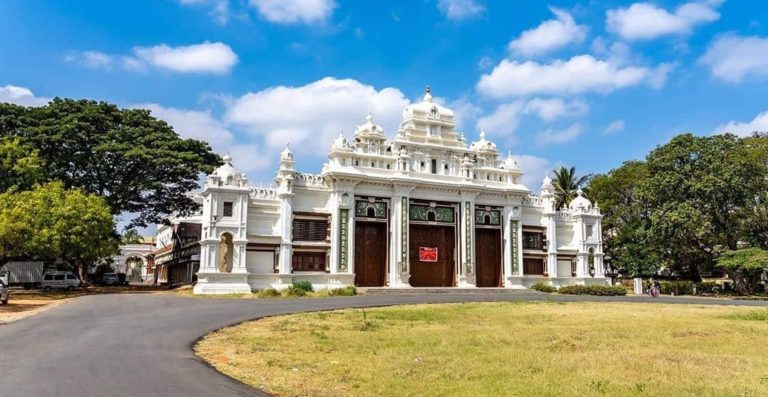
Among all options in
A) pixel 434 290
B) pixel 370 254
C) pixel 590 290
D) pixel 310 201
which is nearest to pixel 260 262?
pixel 310 201

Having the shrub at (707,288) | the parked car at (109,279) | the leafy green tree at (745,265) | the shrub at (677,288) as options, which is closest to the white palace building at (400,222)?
the shrub at (677,288)

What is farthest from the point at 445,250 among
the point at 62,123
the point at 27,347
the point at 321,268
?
the point at 27,347

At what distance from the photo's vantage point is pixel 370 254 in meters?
41.8

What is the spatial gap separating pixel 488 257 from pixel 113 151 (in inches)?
1102

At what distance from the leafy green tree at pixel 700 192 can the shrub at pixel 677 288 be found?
10.2 ft

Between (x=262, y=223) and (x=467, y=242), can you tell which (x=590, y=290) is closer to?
(x=467, y=242)

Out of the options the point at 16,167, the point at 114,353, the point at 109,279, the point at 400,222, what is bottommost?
the point at 114,353

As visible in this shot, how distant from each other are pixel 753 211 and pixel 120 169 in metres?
47.9

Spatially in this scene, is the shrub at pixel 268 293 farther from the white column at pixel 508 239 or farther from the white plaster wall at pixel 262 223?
the white column at pixel 508 239

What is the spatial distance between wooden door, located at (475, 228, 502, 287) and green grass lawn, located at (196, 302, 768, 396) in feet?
80.9

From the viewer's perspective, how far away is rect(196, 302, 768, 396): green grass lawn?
9.84 meters

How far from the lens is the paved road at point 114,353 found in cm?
943

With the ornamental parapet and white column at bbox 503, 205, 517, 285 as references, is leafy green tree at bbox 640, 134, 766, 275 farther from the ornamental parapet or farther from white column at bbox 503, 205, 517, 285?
the ornamental parapet

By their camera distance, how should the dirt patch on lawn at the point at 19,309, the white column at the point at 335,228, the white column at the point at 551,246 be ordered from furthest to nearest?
the white column at the point at 551,246 → the white column at the point at 335,228 → the dirt patch on lawn at the point at 19,309
